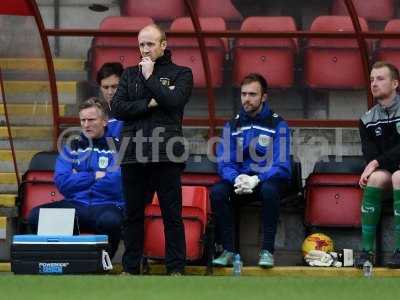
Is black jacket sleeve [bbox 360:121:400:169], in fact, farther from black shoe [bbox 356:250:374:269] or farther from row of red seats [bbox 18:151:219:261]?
row of red seats [bbox 18:151:219:261]

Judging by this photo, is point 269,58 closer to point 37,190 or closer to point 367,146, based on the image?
point 367,146

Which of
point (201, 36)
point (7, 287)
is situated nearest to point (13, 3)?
point (201, 36)

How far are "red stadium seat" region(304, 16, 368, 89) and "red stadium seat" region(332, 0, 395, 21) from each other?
56 millimetres

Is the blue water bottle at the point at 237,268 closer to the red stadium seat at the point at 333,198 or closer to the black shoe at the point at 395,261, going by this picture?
the red stadium seat at the point at 333,198

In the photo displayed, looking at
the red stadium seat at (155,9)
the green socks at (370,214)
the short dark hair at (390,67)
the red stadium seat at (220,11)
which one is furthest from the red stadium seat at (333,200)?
the red stadium seat at (155,9)

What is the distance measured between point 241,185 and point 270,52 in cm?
150

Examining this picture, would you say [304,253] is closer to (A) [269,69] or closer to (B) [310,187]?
(B) [310,187]

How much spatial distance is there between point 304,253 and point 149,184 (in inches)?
55.0

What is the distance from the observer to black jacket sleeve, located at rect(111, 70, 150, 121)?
773cm

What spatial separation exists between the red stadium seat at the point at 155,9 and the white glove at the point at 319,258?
225cm

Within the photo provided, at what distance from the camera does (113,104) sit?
7.84 metres

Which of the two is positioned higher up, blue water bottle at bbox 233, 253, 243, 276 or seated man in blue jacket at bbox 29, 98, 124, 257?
seated man in blue jacket at bbox 29, 98, 124, 257

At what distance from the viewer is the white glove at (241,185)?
8.35 meters

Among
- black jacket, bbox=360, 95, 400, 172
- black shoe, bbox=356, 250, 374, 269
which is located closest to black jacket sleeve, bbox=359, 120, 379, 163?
black jacket, bbox=360, 95, 400, 172
